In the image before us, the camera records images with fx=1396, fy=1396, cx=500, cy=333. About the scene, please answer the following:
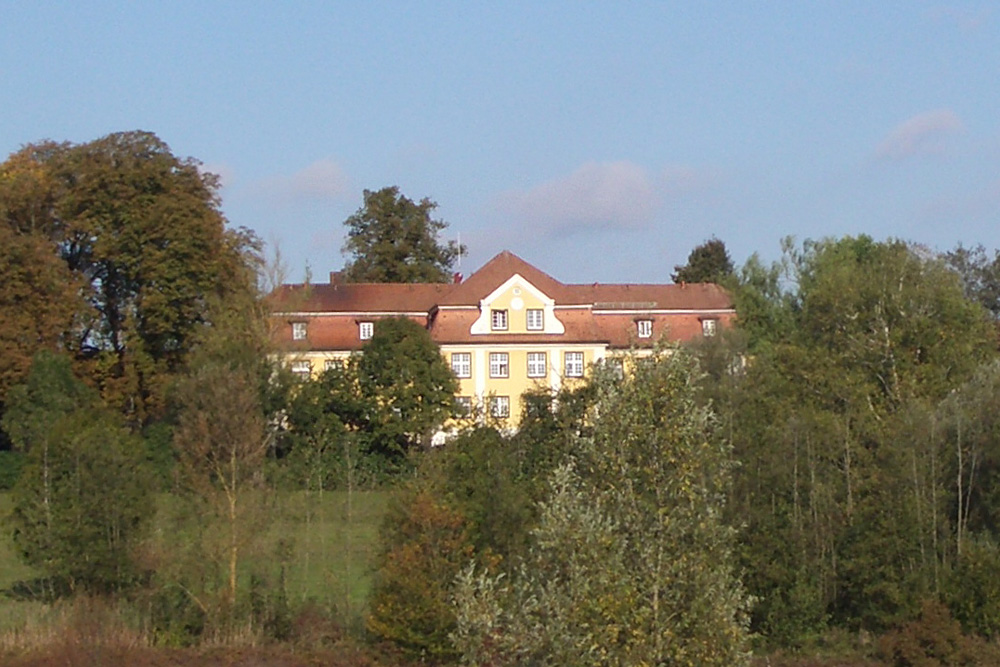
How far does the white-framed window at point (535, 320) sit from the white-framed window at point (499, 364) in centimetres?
165

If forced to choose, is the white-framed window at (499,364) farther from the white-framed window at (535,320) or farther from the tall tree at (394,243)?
the tall tree at (394,243)

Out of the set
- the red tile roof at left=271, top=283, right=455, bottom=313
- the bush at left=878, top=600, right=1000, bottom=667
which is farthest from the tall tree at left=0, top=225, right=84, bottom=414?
the bush at left=878, top=600, right=1000, bottom=667

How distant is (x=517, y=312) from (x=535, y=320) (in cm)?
85

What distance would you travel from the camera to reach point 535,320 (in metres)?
60.1

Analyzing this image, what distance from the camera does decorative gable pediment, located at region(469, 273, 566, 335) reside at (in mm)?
59969

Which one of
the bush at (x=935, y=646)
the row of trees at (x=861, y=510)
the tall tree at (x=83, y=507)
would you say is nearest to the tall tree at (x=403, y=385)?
the row of trees at (x=861, y=510)

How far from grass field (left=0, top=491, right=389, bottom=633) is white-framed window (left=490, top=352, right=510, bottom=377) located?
32.6 m

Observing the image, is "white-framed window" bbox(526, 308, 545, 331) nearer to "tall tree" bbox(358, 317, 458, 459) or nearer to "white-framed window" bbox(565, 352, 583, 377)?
"white-framed window" bbox(565, 352, 583, 377)

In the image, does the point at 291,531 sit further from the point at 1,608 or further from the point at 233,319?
the point at 233,319

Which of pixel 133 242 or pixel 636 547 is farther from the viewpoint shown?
pixel 133 242

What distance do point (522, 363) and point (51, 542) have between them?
37011mm

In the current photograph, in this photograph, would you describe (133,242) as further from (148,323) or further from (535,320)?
(535,320)

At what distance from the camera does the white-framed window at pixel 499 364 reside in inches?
2362

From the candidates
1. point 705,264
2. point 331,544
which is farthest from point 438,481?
point 705,264
